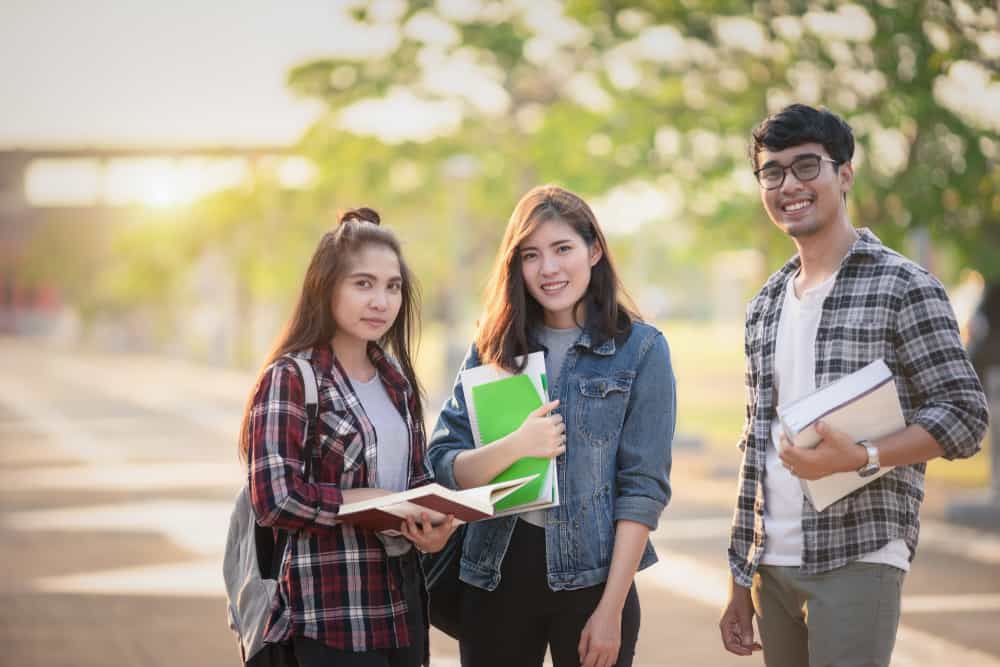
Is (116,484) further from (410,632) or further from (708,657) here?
(410,632)

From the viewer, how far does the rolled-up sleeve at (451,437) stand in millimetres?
3281

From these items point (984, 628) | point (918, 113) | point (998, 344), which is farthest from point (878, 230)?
point (984, 628)

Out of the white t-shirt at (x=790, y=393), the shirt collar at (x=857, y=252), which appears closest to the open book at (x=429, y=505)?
the white t-shirt at (x=790, y=393)

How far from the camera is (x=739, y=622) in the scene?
3.24 metres

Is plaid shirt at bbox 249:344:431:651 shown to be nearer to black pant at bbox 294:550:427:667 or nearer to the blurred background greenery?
black pant at bbox 294:550:427:667

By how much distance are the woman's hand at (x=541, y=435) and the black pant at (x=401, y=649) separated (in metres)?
0.43

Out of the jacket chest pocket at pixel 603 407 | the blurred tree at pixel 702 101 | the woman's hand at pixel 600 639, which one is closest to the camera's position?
the woman's hand at pixel 600 639

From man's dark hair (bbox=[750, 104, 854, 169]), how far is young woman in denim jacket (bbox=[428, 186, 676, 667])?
1.70ft

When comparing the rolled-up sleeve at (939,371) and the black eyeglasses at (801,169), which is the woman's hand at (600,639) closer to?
the rolled-up sleeve at (939,371)

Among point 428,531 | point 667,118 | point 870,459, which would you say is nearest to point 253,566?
point 428,531

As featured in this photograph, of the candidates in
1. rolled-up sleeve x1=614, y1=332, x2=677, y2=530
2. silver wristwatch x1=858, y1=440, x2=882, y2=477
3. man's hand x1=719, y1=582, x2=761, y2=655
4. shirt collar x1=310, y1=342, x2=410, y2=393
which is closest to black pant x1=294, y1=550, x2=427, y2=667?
shirt collar x1=310, y1=342, x2=410, y2=393

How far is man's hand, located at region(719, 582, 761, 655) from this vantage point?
3225 mm

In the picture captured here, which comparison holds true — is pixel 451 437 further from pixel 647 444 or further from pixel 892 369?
pixel 892 369

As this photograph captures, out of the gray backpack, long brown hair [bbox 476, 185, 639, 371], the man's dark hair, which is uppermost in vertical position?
the man's dark hair
